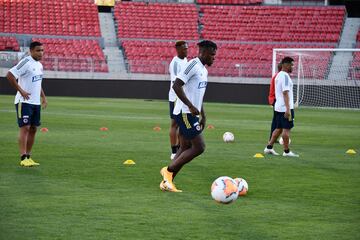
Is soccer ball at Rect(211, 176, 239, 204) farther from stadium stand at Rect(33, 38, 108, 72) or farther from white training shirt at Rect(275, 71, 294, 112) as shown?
stadium stand at Rect(33, 38, 108, 72)

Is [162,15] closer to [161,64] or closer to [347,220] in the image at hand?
[161,64]

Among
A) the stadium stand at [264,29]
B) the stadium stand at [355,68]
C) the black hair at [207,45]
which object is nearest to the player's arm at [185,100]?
the black hair at [207,45]

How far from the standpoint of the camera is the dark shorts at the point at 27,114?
13.1 metres

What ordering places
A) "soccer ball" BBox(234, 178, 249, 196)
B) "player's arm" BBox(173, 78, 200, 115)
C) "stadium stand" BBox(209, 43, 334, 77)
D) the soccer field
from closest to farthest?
the soccer field, "soccer ball" BBox(234, 178, 249, 196), "player's arm" BBox(173, 78, 200, 115), "stadium stand" BBox(209, 43, 334, 77)

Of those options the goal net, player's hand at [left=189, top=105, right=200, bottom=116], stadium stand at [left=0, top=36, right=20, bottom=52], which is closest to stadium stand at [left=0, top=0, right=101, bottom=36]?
stadium stand at [left=0, top=36, right=20, bottom=52]

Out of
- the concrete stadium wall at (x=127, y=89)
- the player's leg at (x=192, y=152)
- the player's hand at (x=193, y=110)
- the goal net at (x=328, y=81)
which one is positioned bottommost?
the concrete stadium wall at (x=127, y=89)

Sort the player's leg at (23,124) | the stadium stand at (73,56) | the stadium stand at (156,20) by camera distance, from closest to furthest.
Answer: the player's leg at (23,124)
the stadium stand at (73,56)
the stadium stand at (156,20)

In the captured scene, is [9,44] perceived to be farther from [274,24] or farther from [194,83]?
[194,83]

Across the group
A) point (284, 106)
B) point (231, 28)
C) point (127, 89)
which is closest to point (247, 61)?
point (231, 28)

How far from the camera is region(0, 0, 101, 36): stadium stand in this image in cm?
4738

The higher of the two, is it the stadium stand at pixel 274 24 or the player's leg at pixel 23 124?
the stadium stand at pixel 274 24

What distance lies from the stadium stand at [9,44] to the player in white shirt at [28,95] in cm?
3084

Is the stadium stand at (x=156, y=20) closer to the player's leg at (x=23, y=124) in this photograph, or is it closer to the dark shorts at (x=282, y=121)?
the dark shorts at (x=282, y=121)

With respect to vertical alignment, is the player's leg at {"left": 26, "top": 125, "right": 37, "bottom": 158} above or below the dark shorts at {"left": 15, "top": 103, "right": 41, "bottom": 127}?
below
